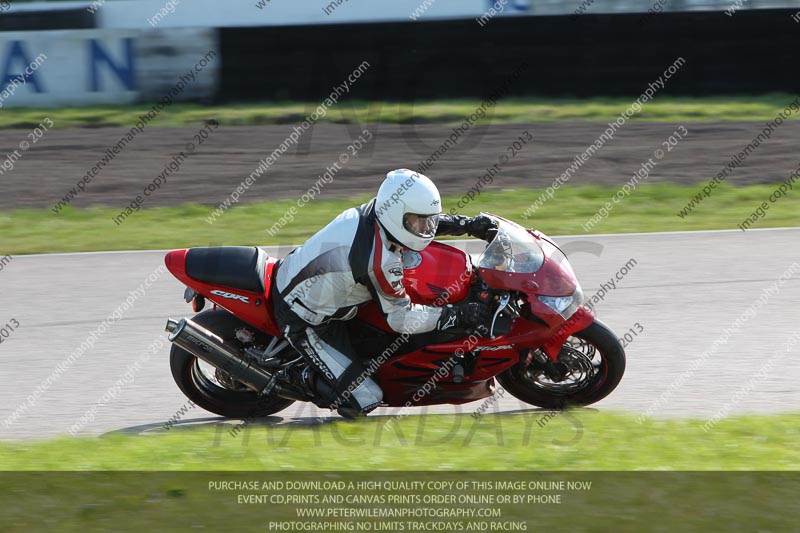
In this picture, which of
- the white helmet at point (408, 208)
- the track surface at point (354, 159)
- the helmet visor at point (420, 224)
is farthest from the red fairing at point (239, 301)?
the track surface at point (354, 159)

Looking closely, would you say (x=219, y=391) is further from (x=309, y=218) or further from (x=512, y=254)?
(x=309, y=218)

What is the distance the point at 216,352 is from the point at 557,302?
6.57ft

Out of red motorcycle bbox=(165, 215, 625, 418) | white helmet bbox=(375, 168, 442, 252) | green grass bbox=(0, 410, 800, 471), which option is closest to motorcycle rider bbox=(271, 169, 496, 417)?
white helmet bbox=(375, 168, 442, 252)

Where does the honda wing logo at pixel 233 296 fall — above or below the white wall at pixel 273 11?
above

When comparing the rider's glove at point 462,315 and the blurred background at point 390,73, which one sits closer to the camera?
the rider's glove at point 462,315

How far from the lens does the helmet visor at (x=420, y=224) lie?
5609 millimetres

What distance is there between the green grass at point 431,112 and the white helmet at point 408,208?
12417 mm

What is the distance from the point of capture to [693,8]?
1856 centimetres

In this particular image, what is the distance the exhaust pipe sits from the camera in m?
5.96
